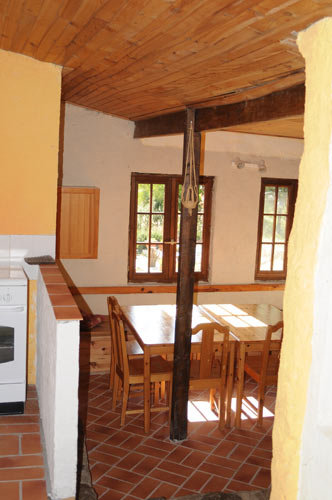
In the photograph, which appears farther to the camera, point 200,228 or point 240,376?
point 200,228

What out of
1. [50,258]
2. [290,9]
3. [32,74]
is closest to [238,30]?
[290,9]

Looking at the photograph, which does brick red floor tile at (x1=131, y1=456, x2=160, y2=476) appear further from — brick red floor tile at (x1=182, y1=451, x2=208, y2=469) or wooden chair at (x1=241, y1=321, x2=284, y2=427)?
wooden chair at (x1=241, y1=321, x2=284, y2=427)

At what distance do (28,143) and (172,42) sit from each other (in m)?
1.62

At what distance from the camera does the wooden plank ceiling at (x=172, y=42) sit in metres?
2.36

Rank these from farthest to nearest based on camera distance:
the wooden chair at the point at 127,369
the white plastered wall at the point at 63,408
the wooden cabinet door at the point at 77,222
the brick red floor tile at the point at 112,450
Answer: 1. the wooden cabinet door at the point at 77,222
2. the wooden chair at the point at 127,369
3. the brick red floor tile at the point at 112,450
4. the white plastered wall at the point at 63,408

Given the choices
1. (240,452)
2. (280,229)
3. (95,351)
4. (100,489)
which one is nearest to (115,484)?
(100,489)

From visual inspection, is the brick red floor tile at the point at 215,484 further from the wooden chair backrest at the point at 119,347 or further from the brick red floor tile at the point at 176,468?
the wooden chair backrest at the point at 119,347

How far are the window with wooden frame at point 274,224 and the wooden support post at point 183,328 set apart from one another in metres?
2.94

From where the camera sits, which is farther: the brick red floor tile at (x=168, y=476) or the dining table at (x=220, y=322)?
the dining table at (x=220, y=322)

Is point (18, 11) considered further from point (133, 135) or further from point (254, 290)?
point (254, 290)

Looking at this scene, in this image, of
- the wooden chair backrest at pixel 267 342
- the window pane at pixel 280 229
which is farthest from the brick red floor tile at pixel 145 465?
the window pane at pixel 280 229

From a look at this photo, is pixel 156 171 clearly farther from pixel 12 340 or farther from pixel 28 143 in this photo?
pixel 12 340

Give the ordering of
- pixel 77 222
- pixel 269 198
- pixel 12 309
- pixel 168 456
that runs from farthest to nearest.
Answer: pixel 269 198 → pixel 77 222 → pixel 168 456 → pixel 12 309

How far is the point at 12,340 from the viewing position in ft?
11.4
